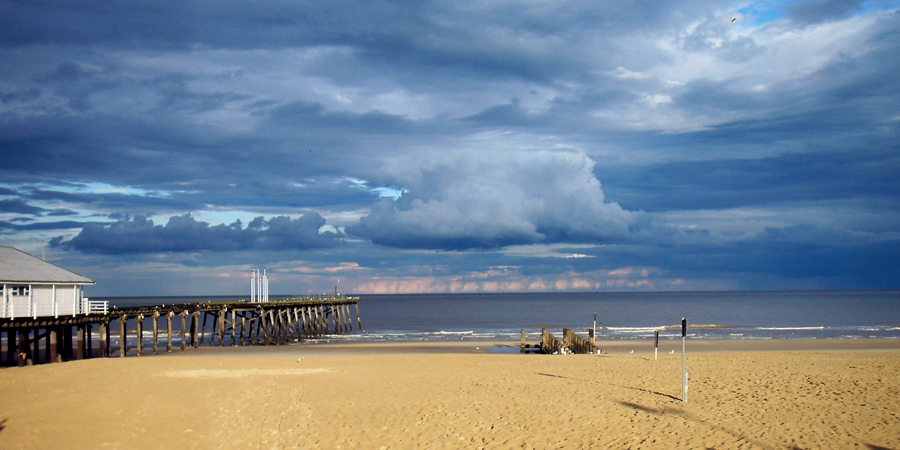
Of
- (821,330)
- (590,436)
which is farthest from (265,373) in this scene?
(821,330)

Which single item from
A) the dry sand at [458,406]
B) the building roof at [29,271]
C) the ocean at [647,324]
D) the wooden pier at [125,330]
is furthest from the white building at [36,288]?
the ocean at [647,324]

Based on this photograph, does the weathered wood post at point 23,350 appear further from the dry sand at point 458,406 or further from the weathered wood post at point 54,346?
the dry sand at point 458,406

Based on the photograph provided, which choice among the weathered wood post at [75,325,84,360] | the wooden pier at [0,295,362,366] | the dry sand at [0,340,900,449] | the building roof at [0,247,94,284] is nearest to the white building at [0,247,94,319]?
the building roof at [0,247,94,284]

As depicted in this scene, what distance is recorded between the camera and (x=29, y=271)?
30.8 metres

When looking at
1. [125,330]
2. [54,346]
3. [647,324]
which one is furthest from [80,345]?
[647,324]

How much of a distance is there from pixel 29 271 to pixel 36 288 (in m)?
1.13

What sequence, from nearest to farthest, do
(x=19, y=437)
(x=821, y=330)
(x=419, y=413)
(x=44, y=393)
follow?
(x=19, y=437) → (x=419, y=413) → (x=44, y=393) → (x=821, y=330)

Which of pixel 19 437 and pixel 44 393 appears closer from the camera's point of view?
pixel 19 437

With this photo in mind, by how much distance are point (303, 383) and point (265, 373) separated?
3185 mm

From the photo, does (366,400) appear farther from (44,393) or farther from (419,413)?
(44,393)

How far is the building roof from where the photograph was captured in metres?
29.2

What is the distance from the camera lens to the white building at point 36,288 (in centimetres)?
2848

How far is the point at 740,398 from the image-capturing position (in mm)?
15320

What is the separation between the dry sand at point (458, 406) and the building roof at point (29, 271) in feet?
27.1
